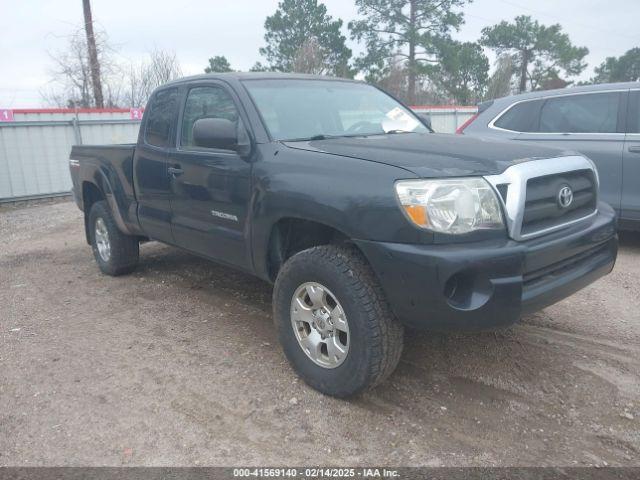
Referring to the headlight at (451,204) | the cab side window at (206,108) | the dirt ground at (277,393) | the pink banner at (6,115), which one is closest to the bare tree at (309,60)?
the pink banner at (6,115)

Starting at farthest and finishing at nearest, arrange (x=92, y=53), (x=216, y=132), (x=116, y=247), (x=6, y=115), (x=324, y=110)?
(x=92, y=53) → (x=6, y=115) → (x=116, y=247) → (x=324, y=110) → (x=216, y=132)

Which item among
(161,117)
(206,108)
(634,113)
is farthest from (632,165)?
(161,117)

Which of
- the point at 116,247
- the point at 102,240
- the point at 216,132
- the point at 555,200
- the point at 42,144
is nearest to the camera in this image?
the point at 555,200

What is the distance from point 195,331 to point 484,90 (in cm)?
3542

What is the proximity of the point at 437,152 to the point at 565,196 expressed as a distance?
721 millimetres

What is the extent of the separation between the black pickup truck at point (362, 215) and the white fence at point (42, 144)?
8.66 meters

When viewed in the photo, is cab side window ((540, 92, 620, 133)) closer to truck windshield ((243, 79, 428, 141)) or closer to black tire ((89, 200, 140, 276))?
truck windshield ((243, 79, 428, 141))

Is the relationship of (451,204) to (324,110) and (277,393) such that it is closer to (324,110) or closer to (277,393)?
(277,393)

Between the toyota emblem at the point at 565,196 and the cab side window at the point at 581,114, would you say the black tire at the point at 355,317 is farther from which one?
the cab side window at the point at 581,114

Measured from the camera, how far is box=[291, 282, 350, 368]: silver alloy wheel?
3048 mm

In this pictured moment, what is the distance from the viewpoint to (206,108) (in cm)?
420

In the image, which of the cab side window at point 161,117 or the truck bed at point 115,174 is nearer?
the cab side window at point 161,117

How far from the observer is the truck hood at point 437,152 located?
9.18 feet

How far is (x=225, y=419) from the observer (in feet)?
9.95
